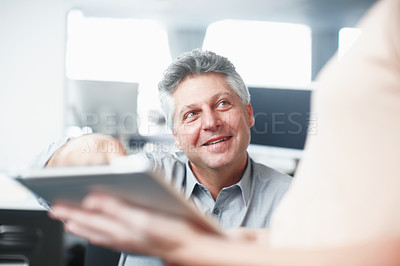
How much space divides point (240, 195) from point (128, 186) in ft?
3.46

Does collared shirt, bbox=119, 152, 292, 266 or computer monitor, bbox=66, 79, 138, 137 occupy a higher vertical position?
computer monitor, bbox=66, 79, 138, 137

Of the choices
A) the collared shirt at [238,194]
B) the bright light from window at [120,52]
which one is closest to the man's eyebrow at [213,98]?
the collared shirt at [238,194]

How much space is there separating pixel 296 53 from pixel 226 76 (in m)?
3.89

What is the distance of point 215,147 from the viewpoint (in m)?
1.51

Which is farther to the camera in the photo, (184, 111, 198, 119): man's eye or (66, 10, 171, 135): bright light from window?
(66, 10, 171, 135): bright light from window

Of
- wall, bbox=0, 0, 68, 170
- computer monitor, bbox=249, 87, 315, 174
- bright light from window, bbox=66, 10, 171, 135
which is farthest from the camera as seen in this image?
bright light from window, bbox=66, 10, 171, 135

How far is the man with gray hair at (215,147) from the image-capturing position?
147 centimetres

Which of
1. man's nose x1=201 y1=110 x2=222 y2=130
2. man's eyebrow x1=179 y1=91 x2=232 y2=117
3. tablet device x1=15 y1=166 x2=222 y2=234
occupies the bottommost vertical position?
tablet device x1=15 y1=166 x2=222 y2=234

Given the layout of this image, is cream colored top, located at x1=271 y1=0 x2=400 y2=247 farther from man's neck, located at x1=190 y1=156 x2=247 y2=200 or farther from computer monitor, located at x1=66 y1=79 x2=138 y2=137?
computer monitor, located at x1=66 y1=79 x2=138 y2=137

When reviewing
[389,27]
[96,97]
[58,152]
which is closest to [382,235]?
[389,27]

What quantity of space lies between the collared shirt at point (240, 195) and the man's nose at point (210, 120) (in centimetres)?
20

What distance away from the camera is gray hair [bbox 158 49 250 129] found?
61.7 inches

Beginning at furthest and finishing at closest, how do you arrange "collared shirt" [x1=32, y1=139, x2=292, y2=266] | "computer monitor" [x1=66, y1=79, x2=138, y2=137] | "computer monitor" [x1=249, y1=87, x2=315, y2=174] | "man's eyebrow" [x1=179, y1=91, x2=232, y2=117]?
"computer monitor" [x1=66, y1=79, x2=138, y2=137] → "computer monitor" [x1=249, y1=87, x2=315, y2=174] → "man's eyebrow" [x1=179, y1=91, x2=232, y2=117] → "collared shirt" [x1=32, y1=139, x2=292, y2=266]

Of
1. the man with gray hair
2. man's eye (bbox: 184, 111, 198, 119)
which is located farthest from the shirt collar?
man's eye (bbox: 184, 111, 198, 119)
